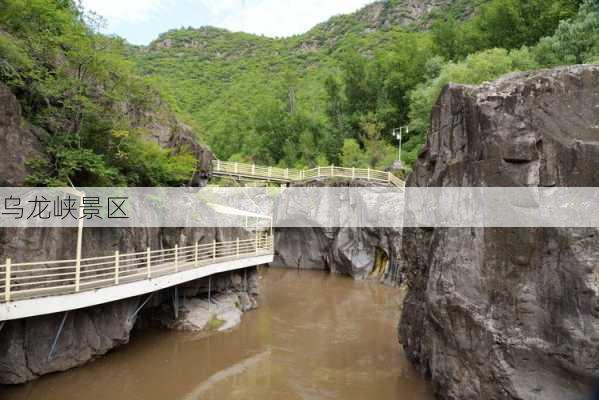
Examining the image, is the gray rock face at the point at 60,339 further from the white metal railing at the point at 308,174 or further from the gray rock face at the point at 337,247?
the gray rock face at the point at 337,247

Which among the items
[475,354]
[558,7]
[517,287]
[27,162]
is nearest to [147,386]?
[27,162]

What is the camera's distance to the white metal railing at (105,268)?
27.2ft

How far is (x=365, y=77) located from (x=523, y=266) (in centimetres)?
3868

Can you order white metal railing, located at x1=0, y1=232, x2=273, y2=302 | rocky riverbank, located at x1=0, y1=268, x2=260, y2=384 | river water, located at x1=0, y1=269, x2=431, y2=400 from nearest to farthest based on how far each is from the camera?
white metal railing, located at x1=0, y1=232, x2=273, y2=302 < rocky riverbank, located at x1=0, y1=268, x2=260, y2=384 < river water, located at x1=0, y1=269, x2=431, y2=400

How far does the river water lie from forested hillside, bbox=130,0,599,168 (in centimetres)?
1058

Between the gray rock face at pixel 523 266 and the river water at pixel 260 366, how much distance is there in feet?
10.2

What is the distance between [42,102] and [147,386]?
8759 mm

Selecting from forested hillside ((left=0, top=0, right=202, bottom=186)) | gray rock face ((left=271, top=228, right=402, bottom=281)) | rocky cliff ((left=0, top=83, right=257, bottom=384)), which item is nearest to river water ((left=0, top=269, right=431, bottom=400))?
rocky cliff ((left=0, top=83, right=257, bottom=384))

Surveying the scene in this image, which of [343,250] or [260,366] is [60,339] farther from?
[343,250]

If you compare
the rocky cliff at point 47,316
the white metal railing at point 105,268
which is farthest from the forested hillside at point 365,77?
the white metal railing at point 105,268

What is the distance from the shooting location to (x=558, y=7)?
91.7ft

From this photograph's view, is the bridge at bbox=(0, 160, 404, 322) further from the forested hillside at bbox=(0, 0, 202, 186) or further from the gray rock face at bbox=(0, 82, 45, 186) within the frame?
the forested hillside at bbox=(0, 0, 202, 186)

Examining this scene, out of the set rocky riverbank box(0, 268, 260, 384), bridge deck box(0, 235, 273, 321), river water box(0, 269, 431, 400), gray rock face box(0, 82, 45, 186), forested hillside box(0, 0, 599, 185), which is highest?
forested hillside box(0, 0, 599, 185)

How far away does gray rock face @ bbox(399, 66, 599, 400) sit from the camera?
19.8ft
